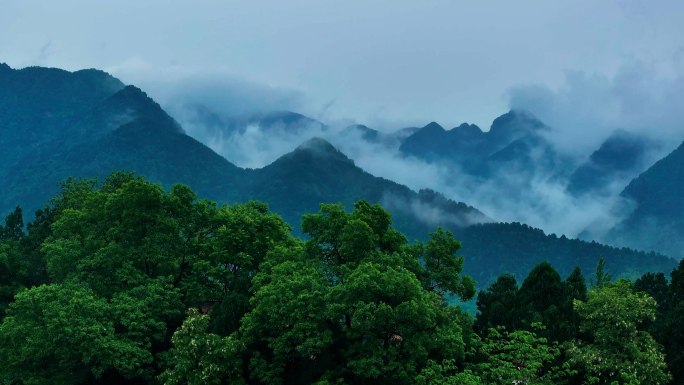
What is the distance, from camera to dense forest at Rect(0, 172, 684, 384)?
2650 cm

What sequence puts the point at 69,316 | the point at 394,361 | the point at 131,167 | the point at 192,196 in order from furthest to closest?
the point at 131,167 → the point at 192,196 → the point at 69,316 → the point at 394,361

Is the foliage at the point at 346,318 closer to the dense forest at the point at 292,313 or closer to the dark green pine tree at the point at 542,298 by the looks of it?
the dense forest at the point at 292,313

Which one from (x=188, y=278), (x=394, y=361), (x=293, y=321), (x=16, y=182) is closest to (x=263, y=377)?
(x=293, y=321)

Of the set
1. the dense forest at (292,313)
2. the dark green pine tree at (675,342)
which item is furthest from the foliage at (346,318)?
the dark green pine tree at (675,342)

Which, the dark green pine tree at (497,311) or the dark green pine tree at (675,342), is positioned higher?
the dark green pine tree at (497,311)

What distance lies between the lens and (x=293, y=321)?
1102 inches

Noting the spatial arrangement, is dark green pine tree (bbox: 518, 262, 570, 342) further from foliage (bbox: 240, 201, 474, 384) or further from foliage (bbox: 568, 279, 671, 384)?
foliage (bbox: 240, 201, 474, 384)

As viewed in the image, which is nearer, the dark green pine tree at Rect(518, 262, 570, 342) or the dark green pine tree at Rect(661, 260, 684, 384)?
the dark green pine tree at Rect(661, 260, 684, 384)

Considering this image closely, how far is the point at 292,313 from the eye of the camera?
2745cm

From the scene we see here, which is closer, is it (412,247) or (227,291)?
(412,247)

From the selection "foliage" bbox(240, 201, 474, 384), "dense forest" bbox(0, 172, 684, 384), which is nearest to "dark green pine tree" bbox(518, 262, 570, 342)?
"dense forest" bbox(0, 172, 684, 384)

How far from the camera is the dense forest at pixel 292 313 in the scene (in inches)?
1043

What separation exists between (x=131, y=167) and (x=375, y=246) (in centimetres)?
16516

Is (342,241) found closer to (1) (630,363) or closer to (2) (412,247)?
(2) (412,247)
